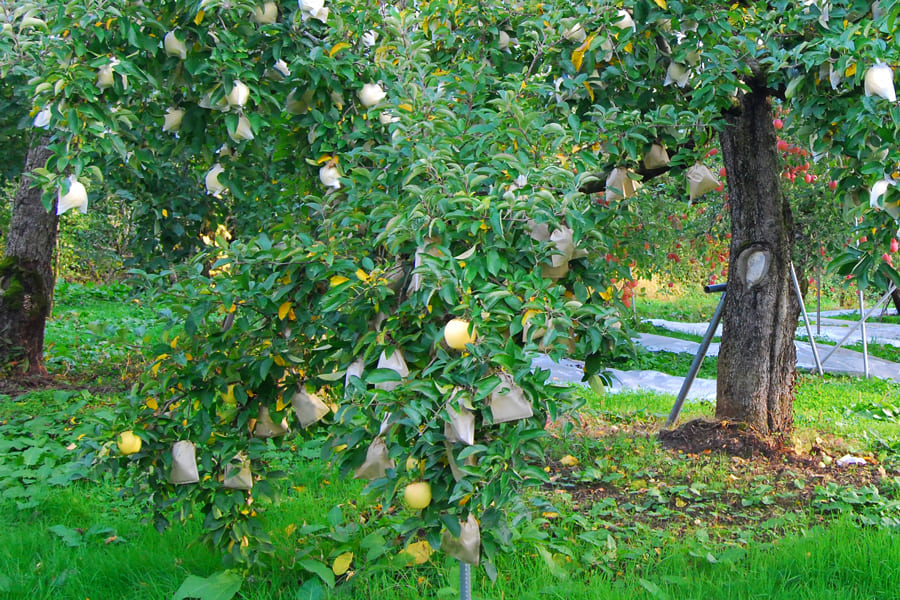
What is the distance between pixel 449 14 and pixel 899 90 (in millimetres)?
1561

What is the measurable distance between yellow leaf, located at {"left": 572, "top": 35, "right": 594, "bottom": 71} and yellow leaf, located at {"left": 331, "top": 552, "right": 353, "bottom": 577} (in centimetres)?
179

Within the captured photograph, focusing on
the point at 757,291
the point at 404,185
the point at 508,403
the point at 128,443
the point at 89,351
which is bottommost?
the point at 89,351

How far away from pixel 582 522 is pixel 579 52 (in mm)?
1735

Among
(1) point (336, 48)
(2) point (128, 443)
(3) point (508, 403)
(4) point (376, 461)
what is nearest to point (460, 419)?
(3) point (508, 403)

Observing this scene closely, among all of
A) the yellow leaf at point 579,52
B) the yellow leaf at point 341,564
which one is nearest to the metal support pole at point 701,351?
the yellow leaf at point 579,52

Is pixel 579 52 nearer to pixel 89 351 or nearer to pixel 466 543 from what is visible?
pixel 466 543

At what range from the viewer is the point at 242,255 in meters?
1.97

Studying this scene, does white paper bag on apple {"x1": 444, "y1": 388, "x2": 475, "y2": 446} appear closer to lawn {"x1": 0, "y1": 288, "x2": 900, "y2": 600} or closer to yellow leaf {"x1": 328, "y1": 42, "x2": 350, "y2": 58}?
lawn {"x1": 0, "y1": 288, "x2": 900, "y2": 600}

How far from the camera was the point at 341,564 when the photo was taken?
2396 millimetres

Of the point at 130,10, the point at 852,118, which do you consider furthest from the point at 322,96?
the point at 852,118

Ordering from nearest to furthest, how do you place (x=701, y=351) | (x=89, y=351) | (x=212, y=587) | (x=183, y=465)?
(x=183, y=465) → (x=212, y=587) → (x=701, y=351) → (x=89, y=351)

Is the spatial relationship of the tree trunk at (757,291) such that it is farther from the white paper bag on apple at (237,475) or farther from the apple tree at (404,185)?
the white paper bag on apple at (237,475)

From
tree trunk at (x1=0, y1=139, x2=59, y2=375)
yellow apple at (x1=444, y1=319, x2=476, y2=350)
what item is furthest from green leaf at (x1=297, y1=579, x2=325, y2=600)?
tree trunk at (x1=0, y1=139, x2=59, y2=375)

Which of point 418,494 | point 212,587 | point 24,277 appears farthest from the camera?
point 24,277
